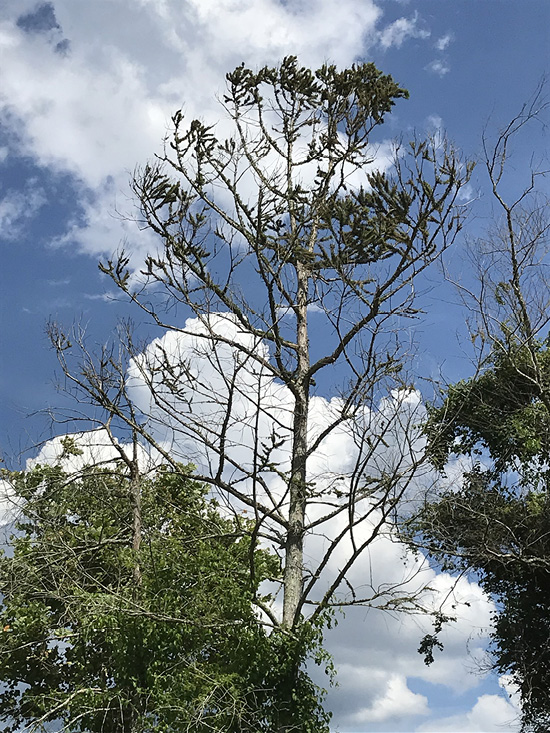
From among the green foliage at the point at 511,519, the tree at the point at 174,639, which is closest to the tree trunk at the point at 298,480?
the tree at the point at 174,639

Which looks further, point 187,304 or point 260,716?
point 187,304

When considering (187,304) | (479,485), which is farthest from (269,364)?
(479,485)

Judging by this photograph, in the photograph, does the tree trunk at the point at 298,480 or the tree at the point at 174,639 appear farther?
the tree trunk at the point at 298,480

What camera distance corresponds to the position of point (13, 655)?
1316cm

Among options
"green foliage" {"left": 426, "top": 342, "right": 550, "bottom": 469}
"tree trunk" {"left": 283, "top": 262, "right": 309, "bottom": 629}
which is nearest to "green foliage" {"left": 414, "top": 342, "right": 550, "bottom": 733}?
"green foliage" {"left": 426, "top": 342, "right": 550, "bottom": 469}

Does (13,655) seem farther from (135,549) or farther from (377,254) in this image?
(377,254)

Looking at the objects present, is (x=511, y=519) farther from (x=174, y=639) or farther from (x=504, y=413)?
(x=174, y=639)

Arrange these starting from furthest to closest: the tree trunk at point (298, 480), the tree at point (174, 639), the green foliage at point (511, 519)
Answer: the green foliage at point (511, 519) → the tree trunk at point (298, 480) → the tree at point (174, 639)

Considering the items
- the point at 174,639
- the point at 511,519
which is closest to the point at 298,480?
the point at 174,639

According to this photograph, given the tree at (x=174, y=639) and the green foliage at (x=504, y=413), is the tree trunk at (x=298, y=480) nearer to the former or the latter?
the tree at (x=174, y=639)

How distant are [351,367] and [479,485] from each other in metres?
6.40

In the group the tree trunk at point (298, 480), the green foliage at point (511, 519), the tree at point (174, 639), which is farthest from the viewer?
the green foliage at point (511, 519)

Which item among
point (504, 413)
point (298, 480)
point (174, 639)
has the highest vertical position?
point (504, 413)

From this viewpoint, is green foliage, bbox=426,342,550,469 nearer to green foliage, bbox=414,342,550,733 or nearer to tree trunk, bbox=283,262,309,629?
green foliage, bbox=414,342,550,733
